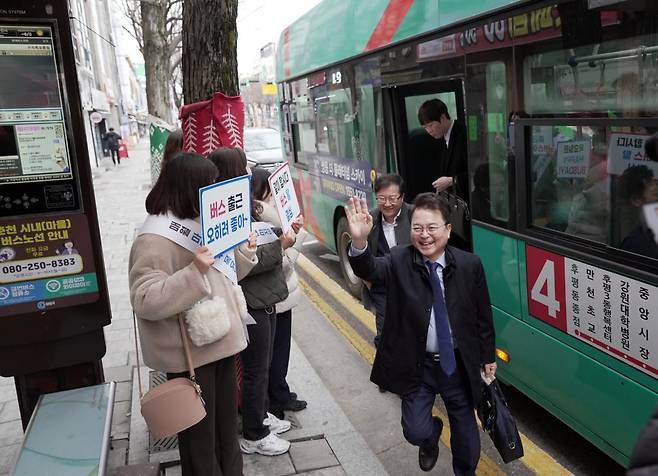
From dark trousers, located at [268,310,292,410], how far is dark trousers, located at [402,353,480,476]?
3.44 ft

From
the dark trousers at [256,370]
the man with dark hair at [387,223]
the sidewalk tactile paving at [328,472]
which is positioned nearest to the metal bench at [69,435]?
the dark trousers at [256,370]

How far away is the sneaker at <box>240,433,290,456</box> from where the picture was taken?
3266 mm

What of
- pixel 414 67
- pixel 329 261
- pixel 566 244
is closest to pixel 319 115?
pixel 329 261

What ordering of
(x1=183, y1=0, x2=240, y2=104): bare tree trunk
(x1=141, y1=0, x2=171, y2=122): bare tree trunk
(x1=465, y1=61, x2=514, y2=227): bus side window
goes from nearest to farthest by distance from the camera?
1. (x1=465, y1=61, x2=514, y2=227): bus side window
2. (x1=183, y1=0, x2=240, y2=104): bare tree trunk
3. (x1=141, y1=0, x2=171, y2=122): bare tree trunk

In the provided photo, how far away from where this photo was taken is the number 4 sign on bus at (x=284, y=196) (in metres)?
2.99

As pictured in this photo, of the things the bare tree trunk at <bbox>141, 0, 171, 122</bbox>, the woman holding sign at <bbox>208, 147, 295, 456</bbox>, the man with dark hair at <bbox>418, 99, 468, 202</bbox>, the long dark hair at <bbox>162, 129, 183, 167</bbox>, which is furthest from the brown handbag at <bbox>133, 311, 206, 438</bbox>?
the bare tree trunk at <bbox>141, 0, 171, 122</bbox>

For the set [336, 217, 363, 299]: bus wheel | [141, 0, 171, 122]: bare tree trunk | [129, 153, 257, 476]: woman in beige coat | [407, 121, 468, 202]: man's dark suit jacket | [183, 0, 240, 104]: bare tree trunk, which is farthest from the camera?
[141, 0, 171, 122]: bare tree trunk

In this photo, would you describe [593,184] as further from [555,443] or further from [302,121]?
[302,121]

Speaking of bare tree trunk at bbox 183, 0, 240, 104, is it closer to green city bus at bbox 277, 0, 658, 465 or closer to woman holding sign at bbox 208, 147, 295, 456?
woman holding sign at bbox 208, 147, 295, 456

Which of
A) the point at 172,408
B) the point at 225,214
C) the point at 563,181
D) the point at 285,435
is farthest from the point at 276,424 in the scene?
the point at 563,181

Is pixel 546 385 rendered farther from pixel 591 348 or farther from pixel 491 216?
pixel 491 216

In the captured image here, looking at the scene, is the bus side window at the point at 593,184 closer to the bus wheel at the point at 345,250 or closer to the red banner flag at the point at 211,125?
the red banner flag at the point at 211,125

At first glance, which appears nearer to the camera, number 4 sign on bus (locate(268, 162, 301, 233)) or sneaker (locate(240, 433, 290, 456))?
number 4 sign on bus (locate(268, 162, 301, 233))

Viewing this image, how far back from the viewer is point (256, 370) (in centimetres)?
321
